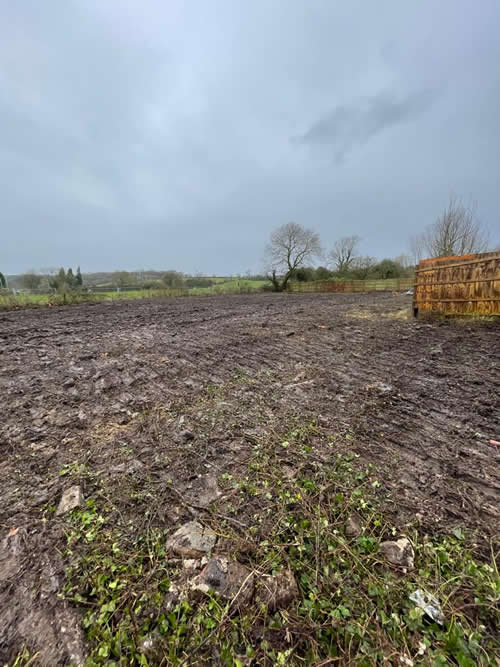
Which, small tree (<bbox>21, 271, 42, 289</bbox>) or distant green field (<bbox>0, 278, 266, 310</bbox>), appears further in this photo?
small tree (<bbox>21, 271, 42, 289</bbox>)

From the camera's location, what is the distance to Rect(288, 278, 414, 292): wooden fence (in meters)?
27.0

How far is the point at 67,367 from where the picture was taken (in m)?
3.93

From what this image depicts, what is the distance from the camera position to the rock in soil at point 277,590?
104 centimetres

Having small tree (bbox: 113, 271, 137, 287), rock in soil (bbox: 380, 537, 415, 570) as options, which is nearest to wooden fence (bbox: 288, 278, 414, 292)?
small tree (bbox: 113, 271, 137, 287)

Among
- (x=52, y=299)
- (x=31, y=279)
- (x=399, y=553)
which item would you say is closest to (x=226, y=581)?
(x=399, y=553)

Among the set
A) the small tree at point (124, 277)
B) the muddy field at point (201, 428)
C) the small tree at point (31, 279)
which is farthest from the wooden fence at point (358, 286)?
the small tree at point (31, 279)

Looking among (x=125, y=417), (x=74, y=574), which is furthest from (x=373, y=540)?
(x=125, y=417)

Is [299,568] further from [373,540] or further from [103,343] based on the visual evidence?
[103,343]

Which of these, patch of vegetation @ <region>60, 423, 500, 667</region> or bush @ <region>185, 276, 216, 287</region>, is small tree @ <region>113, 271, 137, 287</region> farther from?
patch of vegetation @ <region>60, 423, 500, 667</region>

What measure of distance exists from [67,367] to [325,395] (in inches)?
153

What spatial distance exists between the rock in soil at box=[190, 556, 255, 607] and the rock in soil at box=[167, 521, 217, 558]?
77 millimetres

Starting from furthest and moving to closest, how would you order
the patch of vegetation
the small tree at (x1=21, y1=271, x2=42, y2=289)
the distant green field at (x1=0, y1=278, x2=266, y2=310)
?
the small tree at (x1=21, y1=271, x2=42, y2=289) → the distant green field at (x1=0, y1=278, x2=266, y2=310) → the patch of vegetation

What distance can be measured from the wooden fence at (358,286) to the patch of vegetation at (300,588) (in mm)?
29707

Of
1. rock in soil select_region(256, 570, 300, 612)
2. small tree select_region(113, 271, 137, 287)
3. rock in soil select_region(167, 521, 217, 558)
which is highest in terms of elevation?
small tree select_region(113, 271, 137, 287)
